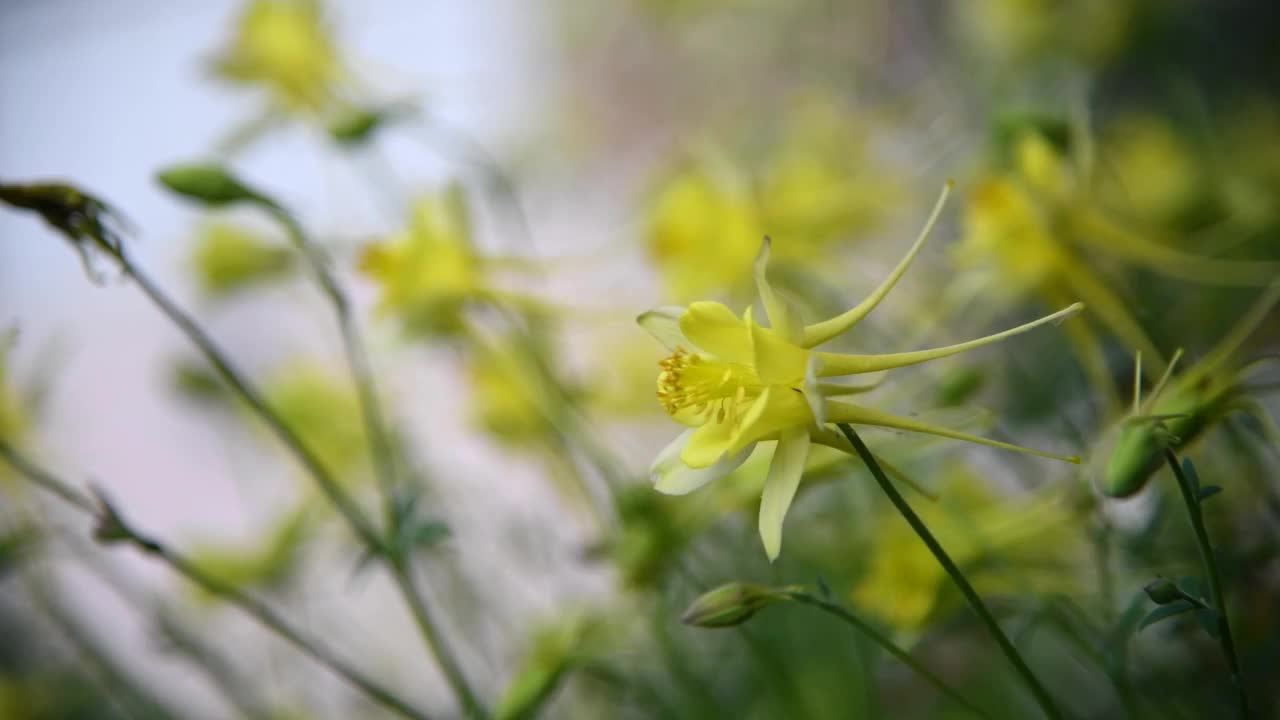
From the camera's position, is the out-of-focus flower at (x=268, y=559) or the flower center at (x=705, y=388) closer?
the flower center at (x=705, y=388)

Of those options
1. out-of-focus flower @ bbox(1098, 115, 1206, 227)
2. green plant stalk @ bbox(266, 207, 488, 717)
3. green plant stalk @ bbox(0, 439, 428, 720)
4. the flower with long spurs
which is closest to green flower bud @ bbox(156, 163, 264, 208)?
green plant stalk @ bbox(266, 207, 488, 717)

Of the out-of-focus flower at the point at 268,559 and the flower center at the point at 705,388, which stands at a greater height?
the flower center at the point at 705,388

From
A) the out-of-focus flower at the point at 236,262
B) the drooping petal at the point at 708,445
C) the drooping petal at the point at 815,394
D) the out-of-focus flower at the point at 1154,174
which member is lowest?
the out-of-focus flower at the point at 1154,174

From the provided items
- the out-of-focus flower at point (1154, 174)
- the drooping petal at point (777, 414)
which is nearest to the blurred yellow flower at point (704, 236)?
the out-of-focus flower at point (1154, 174)

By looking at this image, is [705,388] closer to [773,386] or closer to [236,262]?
[773,386]

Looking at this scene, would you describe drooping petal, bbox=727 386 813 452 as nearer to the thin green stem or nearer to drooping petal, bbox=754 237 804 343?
drooping petal, bbox=754 237 804 343

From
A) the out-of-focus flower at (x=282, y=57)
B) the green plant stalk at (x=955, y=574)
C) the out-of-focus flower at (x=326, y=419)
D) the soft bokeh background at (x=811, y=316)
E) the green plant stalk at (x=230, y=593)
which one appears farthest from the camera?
the out-of-focus flower at (x=326, y=419)

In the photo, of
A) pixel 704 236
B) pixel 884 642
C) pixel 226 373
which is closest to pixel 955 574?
pixel 884 642

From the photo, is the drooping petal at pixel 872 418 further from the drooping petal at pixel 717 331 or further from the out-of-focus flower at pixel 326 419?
the out-of-focus flower at pixel 326 419
